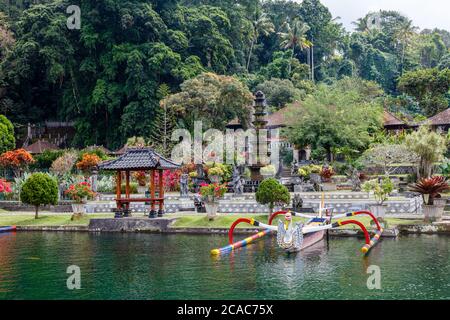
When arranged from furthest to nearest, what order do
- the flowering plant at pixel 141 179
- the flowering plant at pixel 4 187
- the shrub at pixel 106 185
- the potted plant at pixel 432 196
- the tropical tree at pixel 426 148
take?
1. the shrub at pixel 106 185
2. the flowering plant at pixel 141 179
3. the flowering plant at pixel 4 187
4. the tropical tree at pixel 426 148
5. the potted plant at pixel 432 196

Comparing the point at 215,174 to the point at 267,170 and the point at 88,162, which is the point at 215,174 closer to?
the point at 267,170

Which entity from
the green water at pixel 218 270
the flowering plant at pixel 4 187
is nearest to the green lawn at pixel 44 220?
the flowering plant at pixel 4 187

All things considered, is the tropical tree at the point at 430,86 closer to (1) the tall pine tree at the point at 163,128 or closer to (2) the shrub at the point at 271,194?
(1) the tall pine tree at the point at 163,128

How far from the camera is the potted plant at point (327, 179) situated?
4069cm

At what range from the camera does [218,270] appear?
704 inches

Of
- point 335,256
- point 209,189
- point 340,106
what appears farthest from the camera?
point 340,106

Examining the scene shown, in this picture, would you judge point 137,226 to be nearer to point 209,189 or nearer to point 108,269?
point 209,189

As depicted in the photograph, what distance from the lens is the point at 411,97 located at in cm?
7388

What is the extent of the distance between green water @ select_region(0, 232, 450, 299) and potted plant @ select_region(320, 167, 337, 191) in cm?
1684

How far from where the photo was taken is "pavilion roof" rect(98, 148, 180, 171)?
2808cm

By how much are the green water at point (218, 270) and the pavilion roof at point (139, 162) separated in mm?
4602
